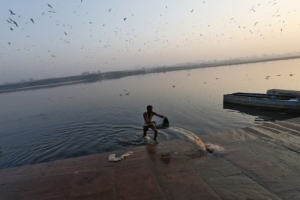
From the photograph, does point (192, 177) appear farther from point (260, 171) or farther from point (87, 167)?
point (87, 167)

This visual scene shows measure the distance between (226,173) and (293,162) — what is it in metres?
1.91

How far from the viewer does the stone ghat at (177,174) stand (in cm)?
422

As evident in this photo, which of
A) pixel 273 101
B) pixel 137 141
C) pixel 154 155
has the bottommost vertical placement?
pixel 137 141

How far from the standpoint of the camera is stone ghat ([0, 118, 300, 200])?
166 inches

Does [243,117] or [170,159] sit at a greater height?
[170,159]

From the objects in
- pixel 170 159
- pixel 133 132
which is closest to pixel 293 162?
pixel 170 159

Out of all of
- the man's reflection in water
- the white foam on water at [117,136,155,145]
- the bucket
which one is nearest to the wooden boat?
the white foam on water at [117,136,155,145]

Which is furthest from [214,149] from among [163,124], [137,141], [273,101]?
[273,101]

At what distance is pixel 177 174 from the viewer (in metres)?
4.98

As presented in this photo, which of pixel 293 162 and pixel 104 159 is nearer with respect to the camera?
pixel 293 162

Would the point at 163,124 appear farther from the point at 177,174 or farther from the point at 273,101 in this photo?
the point at 273,101

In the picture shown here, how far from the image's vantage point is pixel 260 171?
15.7ft

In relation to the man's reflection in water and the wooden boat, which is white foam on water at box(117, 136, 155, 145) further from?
the wooden boat

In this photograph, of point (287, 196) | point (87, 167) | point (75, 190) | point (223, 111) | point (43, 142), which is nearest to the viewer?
point (287, 196)
